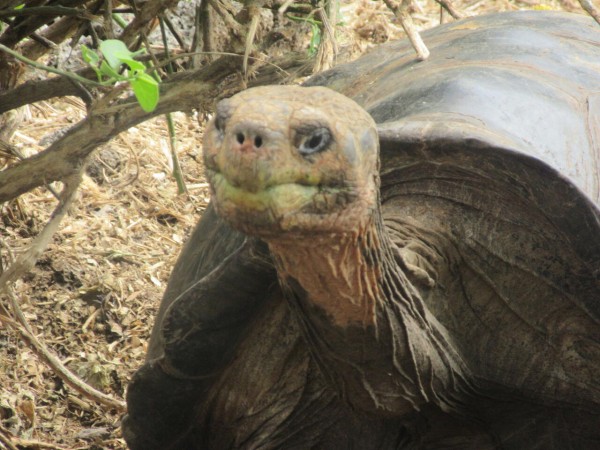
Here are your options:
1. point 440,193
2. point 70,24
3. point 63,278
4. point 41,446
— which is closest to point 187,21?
point 63,278

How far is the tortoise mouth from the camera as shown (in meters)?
1.42

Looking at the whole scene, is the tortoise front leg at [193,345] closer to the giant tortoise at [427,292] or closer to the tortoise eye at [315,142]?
the giant tortoise at [427,292]

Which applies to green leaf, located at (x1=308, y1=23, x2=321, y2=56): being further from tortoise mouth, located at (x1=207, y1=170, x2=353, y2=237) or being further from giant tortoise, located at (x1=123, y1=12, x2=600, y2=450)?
tortoise mouth, located at (x1=207, y1=170, x2=353, y2=237)

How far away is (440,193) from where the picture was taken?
2.15m

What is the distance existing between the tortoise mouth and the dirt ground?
1.57 metres

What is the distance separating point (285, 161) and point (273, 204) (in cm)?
6

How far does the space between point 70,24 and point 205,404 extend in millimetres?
1136

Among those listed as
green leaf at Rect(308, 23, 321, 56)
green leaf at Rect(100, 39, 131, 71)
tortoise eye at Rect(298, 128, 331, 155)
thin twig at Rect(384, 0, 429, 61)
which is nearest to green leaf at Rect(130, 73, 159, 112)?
green leaf at Rect(100, 39, 131, 71)

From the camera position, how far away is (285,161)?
141 centimetres

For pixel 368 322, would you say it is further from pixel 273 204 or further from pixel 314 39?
pixel 314 39

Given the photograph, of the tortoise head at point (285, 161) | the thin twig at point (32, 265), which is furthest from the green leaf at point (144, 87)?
the thin twig at point (32, 265)

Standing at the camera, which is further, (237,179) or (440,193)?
(440,193)

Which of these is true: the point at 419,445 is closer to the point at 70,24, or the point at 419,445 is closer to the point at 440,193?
the point at 440,193

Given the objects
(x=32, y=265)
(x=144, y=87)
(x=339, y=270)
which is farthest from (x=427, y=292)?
(x=32, y=265)
